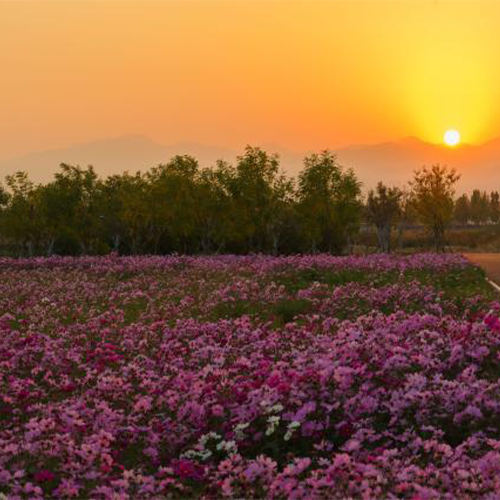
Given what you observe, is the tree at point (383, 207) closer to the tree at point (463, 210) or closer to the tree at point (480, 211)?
the tree at point (463, 210)

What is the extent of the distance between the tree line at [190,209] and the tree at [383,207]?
9.82m

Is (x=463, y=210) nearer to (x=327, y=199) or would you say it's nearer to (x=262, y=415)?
(x=327, y=199)

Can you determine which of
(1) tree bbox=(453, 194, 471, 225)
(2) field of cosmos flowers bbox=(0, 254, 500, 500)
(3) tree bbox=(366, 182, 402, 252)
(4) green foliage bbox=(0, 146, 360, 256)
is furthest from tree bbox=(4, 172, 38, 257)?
(1) tree bbox=(453, 194, 471, 225)

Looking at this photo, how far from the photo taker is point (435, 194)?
66688mm

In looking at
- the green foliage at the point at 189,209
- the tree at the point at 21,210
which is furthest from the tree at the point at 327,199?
the tree at the point at 21,210

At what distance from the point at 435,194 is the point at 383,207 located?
6.61m

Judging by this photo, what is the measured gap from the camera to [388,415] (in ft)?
23.9

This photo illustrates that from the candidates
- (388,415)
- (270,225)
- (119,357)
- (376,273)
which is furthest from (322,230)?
(388,415)

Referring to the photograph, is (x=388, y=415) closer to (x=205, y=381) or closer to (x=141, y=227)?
(x=205, y=381)

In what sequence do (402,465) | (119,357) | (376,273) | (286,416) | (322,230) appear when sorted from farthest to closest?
1. (322,230)
2. (376,273)
3. (119,357)
4. (286,416)
5. (402,465)

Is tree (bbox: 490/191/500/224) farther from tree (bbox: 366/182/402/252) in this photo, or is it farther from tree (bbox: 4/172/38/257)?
tree (bbox: 4/172/38/257)

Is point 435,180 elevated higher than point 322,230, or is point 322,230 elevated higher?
point 435,180

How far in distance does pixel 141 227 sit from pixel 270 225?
36.7 ft

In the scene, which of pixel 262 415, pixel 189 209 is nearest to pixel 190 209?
pixel 189 209
